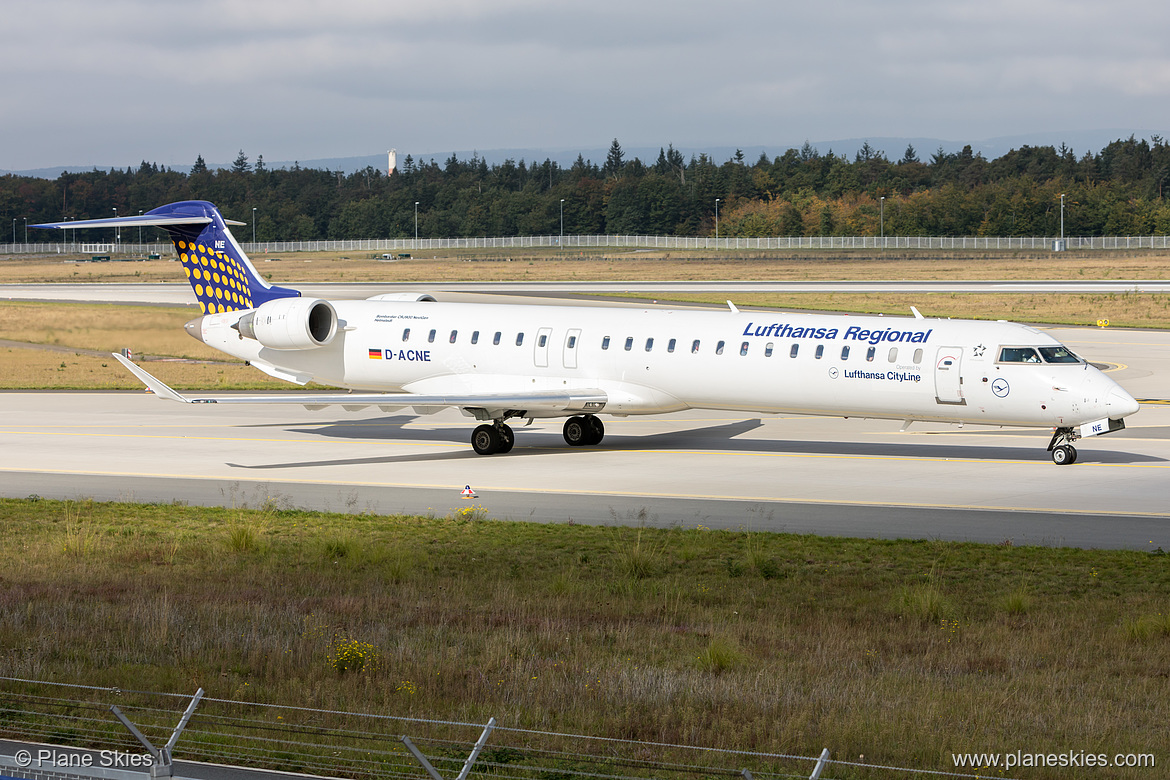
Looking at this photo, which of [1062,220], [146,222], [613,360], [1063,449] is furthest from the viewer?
[1062,220]

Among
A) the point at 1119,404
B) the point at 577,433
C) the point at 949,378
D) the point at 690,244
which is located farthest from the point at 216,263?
the point at 690,244

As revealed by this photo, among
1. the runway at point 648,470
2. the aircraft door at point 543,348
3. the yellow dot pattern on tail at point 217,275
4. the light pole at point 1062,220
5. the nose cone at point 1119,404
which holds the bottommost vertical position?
the runway at point 648,470

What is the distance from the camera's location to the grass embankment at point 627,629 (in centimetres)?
992

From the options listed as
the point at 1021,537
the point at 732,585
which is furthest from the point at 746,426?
the point at 732,585

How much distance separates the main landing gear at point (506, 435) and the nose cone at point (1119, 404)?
1155 cm

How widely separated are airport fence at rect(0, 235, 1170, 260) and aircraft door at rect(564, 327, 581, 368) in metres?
117

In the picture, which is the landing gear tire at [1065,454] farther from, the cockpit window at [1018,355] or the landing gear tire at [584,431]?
the landing gear tire at [584,431]

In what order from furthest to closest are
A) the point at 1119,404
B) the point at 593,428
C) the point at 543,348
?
the point at 593,428 → the point at 543,348 → the point at 1119,404

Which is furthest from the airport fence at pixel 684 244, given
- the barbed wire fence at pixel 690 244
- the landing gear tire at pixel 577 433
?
the landing gear tire at pixel 577 433

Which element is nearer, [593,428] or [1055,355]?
[1055,355]

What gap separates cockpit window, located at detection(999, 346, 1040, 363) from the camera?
24.1 metres

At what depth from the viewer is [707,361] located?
26.4m

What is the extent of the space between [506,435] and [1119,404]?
13.2 m

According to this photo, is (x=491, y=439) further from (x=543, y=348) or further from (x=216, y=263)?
(x=216, y=263)
